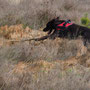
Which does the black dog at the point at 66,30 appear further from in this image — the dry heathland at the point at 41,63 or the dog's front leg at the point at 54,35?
the dry heathland at the point at 41,63

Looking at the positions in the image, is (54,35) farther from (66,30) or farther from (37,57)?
(37,57)

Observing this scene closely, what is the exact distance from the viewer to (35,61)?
365 centimetres

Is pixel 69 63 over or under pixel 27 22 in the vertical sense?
under

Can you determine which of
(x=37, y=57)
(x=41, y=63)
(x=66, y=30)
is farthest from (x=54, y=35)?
(x=41, y=63)

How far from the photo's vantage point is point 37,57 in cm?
371

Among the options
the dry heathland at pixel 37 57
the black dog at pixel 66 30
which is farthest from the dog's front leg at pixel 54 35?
the dry heathland at pixel 37 57

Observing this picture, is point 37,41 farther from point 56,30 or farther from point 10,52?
point 10,52

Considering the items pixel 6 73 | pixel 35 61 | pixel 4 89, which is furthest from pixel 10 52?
pixel 4 89

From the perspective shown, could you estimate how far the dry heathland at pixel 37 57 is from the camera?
105 inches

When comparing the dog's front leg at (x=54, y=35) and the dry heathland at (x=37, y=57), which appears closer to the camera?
the dry heathland at (x=37, y=57)

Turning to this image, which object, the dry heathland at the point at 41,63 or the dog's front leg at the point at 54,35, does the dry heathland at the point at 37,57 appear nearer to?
the dry heathland at the point at 41,63

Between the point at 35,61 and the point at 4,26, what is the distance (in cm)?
196

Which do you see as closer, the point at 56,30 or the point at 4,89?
the point at 4,89

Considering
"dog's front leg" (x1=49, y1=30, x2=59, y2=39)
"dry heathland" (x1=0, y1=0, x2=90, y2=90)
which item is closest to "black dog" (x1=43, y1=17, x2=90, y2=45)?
"dog's front leg" (x1=49, y1=30, x2=59, y2=39)
